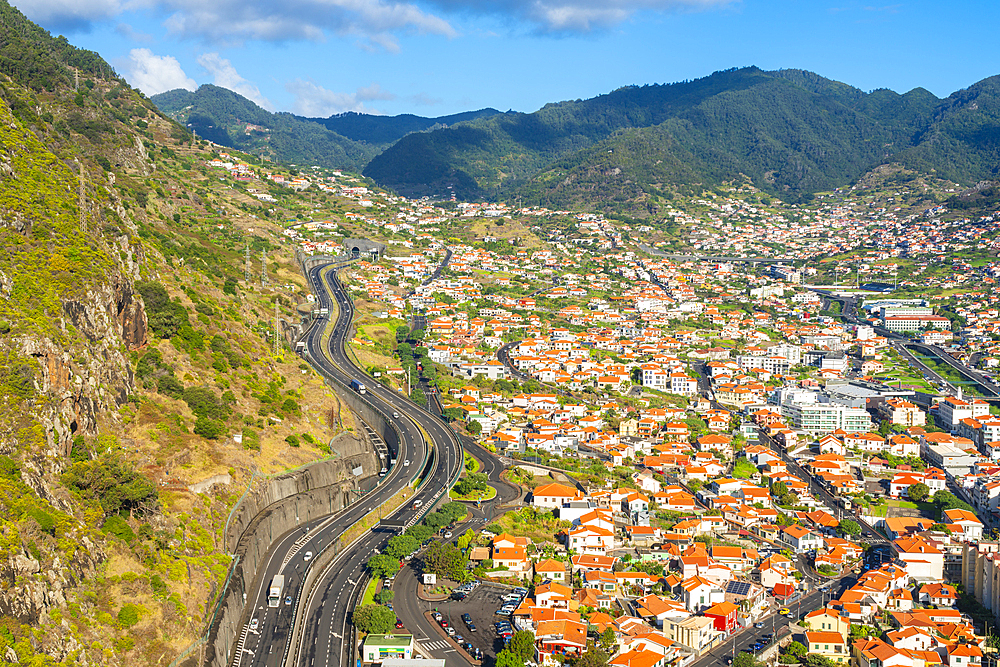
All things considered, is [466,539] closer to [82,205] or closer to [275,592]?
[275,592]

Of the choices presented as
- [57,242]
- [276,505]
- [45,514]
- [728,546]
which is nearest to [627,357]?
[728,546]

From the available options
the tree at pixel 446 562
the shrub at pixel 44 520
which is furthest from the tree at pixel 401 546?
the shrub at pixel 44 520

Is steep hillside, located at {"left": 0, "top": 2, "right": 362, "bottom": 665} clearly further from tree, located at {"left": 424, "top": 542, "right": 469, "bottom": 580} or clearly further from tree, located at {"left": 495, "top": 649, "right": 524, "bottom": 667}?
tree, located at {"left": 495, "top": 649, "right": 524, "bottom": 667}

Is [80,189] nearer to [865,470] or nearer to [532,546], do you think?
[532,546]

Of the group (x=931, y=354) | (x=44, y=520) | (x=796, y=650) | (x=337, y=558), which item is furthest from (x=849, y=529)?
(x=931, y=354)

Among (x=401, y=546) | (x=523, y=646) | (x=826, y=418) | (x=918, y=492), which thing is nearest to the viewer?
(x=523, y=646)

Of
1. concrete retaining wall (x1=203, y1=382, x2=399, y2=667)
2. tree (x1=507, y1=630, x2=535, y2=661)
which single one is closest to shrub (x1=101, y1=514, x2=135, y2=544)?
concrete retaining wall (x1=203, y1=382, x2=399, y2=667)
